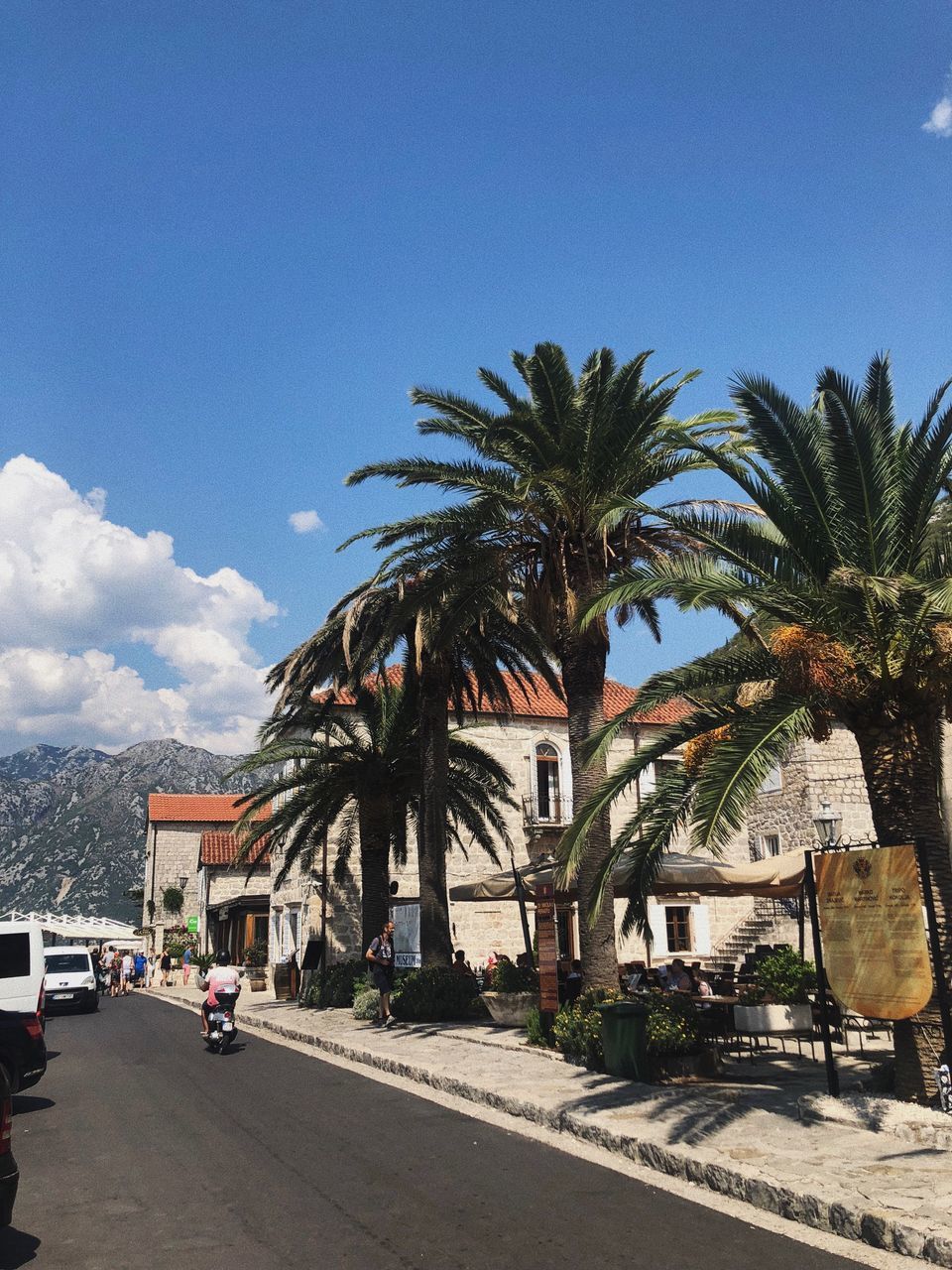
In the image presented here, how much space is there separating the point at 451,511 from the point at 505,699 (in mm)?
6522

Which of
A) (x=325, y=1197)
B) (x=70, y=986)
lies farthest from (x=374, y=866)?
(x=325, y=1197)

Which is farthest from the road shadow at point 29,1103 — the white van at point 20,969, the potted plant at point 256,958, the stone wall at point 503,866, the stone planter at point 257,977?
the potted plant at point 256,958

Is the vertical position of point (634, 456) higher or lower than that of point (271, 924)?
higher

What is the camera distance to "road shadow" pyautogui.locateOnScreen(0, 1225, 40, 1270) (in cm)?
556

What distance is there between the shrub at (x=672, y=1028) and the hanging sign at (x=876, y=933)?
2.36 meters

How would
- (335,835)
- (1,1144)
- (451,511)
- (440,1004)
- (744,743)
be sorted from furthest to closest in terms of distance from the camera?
(335,835)
(440,1004)
(451,511)
(744,743)
(1,1144)

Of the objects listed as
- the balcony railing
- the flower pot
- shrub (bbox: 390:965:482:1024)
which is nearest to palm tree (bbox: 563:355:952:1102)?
the flower pot

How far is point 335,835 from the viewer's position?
94.9 ft

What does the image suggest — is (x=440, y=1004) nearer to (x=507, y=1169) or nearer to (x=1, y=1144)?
(x=507, y=1169)

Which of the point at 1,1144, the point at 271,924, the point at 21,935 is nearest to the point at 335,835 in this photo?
the point at 271,924

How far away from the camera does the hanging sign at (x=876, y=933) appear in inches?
322

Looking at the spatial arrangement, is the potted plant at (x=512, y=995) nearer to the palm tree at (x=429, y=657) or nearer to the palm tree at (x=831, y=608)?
the palm tree at (x=429, y=657)

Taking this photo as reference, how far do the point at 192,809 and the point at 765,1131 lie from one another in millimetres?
55688

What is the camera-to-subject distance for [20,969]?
43.6 feet
